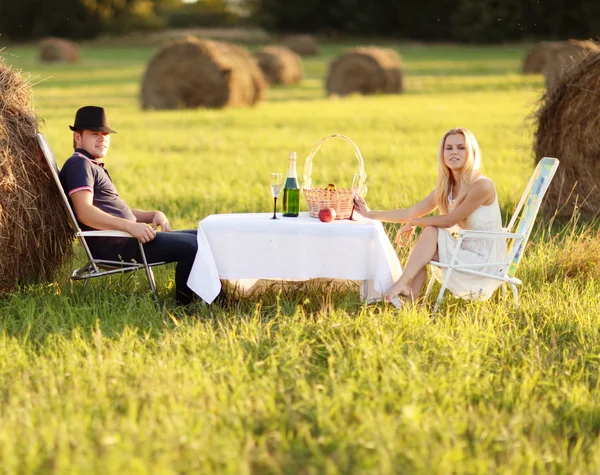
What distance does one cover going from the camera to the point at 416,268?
224 inches

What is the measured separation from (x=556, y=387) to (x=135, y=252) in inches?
109

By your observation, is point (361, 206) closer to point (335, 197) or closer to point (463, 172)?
point (335, 197)

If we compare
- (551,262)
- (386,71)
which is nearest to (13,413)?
(551,262)

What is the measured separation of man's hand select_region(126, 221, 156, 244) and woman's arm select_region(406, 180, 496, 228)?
5.46 feet

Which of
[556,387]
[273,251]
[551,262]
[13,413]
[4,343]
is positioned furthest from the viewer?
[551,262]

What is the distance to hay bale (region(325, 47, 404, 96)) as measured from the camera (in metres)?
26.7

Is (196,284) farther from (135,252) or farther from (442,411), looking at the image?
(442,411)

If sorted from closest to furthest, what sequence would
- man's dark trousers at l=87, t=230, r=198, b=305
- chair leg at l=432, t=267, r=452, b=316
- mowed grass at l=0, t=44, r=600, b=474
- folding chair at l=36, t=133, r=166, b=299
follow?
1. mowed grass at l=0, t=44, r=600, b=474
2. chair leg at l=432, t=267, r=452, b=316
3. folding chair at l=36, t=133, r=166, b=299
4. man's dark trousers at l=87, t=230, r=198, b=305

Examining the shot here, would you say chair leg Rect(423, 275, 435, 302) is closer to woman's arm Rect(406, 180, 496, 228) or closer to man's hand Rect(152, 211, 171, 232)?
woman's arm Rect(406, 180, 496, 228)

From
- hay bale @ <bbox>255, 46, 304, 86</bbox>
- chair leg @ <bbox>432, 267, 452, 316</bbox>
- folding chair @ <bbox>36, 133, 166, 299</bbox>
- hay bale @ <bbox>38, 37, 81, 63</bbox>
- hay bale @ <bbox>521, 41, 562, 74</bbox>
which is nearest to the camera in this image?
chair leg @ <bbox>432, 267, 452, 316</bbox>

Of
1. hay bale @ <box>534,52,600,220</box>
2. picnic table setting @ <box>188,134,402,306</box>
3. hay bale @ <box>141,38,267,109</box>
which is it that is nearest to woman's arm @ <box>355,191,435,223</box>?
picnic table setting @ <box>188,134,402,306</box>

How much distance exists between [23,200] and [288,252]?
170cm

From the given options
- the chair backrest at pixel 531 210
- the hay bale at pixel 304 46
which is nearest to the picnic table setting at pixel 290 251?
the chair backrest at pixel 531 210

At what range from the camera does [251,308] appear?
5863 millimetres
